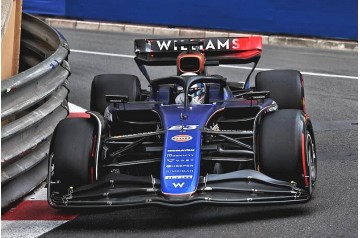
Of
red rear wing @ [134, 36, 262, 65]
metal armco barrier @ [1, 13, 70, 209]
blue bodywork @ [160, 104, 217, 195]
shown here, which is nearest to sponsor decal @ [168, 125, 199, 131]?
blue bodywork @ [160, 104, 217, 195]

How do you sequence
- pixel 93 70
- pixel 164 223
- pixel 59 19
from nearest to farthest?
pixel 164 223 < pixel 93 70 < pixel 59 19

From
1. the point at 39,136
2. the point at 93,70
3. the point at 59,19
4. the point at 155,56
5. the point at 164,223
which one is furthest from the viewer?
the point at 59,19

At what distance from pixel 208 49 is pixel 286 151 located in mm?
2846

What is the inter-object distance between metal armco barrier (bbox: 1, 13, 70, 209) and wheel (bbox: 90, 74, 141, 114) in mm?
425

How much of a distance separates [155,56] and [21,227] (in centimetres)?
325

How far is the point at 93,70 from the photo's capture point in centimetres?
1631

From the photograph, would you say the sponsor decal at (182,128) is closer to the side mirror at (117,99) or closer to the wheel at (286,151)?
the wheel at (286,151)

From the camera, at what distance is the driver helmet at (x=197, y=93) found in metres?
9.20

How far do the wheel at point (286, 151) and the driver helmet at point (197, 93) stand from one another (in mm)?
1186

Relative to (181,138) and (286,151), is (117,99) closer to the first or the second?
(181,138)

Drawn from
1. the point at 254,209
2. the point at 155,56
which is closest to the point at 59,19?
the point at 155,56

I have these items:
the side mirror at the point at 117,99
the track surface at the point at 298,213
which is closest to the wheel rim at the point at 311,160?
the track surface at the point at 298,213

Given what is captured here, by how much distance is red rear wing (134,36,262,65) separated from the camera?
1049 cm

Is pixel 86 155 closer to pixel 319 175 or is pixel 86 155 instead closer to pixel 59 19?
pixel 319 175
